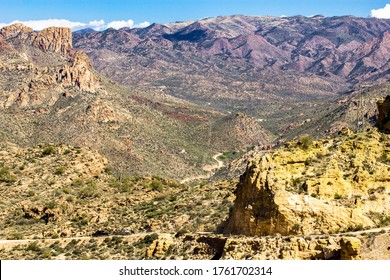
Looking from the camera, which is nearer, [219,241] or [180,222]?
[219,241]

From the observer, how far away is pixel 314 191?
30047 millimetres

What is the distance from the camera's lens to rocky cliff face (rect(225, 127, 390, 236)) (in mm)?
28750

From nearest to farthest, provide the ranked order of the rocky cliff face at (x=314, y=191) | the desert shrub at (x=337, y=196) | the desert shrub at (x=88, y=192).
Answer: the rocky cliff face at (x=314, y=191), the desert shrub at (x=337, y=196), the desert shrub at (x=88, y=192)

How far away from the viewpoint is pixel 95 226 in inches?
2076

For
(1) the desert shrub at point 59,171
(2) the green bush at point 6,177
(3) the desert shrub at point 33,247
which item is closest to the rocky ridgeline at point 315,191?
(3) the desert shrub at point 33,247

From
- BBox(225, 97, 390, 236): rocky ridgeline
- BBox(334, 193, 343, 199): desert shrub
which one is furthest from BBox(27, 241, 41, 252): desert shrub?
BBox(334, 193, 343, 199): desert shrub

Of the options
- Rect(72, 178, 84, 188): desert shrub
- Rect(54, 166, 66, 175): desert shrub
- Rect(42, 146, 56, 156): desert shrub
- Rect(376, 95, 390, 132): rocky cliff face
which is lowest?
Rect(72, 178, 84, 188): desert shrub

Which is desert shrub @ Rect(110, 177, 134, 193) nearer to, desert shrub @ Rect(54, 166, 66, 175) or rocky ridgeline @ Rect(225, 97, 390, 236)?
desert shrub @ Rect(54, 166, 66, 175)

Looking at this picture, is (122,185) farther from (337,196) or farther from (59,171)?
(337,196)

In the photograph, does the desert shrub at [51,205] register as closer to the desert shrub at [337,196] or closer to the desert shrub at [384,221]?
the desert shrub at [337,196]

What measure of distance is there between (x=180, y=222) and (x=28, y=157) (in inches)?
1270

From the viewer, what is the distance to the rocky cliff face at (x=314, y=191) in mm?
28750

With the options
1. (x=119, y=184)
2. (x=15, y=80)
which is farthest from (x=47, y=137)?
(x=119, y=184)

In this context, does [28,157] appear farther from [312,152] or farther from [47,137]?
[47,137]
